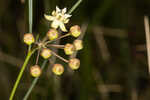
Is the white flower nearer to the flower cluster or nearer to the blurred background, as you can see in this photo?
the flower cluster

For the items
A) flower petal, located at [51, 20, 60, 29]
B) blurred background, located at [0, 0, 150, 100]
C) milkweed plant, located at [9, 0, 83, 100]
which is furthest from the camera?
blurred background, located at [0, 0, 150, 100]

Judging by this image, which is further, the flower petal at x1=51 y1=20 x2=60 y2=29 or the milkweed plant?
the flower petal at x1=51 y1=20 x2=60 y2=29

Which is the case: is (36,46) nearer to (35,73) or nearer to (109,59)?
(35,73)

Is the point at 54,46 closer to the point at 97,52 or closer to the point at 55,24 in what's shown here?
the point at 55,24

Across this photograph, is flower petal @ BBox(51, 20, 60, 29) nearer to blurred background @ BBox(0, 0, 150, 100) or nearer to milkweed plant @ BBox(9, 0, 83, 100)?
milkweed plant @ BBox(9, 0, 83, 100)

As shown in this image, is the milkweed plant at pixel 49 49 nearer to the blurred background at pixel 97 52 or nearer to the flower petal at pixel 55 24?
the flower petal at pixel 55 24

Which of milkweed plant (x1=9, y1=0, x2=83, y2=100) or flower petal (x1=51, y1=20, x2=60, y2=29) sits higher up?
flower petal (x1=51, y1=20, x2=60, y2=29)

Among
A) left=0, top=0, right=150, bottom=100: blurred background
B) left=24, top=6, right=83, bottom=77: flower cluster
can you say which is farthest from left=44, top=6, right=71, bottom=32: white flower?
left=0, top=0, right=150, bottom=100: blurred background

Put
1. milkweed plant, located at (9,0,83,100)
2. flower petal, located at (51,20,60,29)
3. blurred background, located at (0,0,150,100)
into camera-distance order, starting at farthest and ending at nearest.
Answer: blurred background, located at (0,0,150,100) < flower petal, located at (51,20,60,29) < milkweed plant, located at (9,0,83,100)

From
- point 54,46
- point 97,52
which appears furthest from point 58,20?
point 97,52
